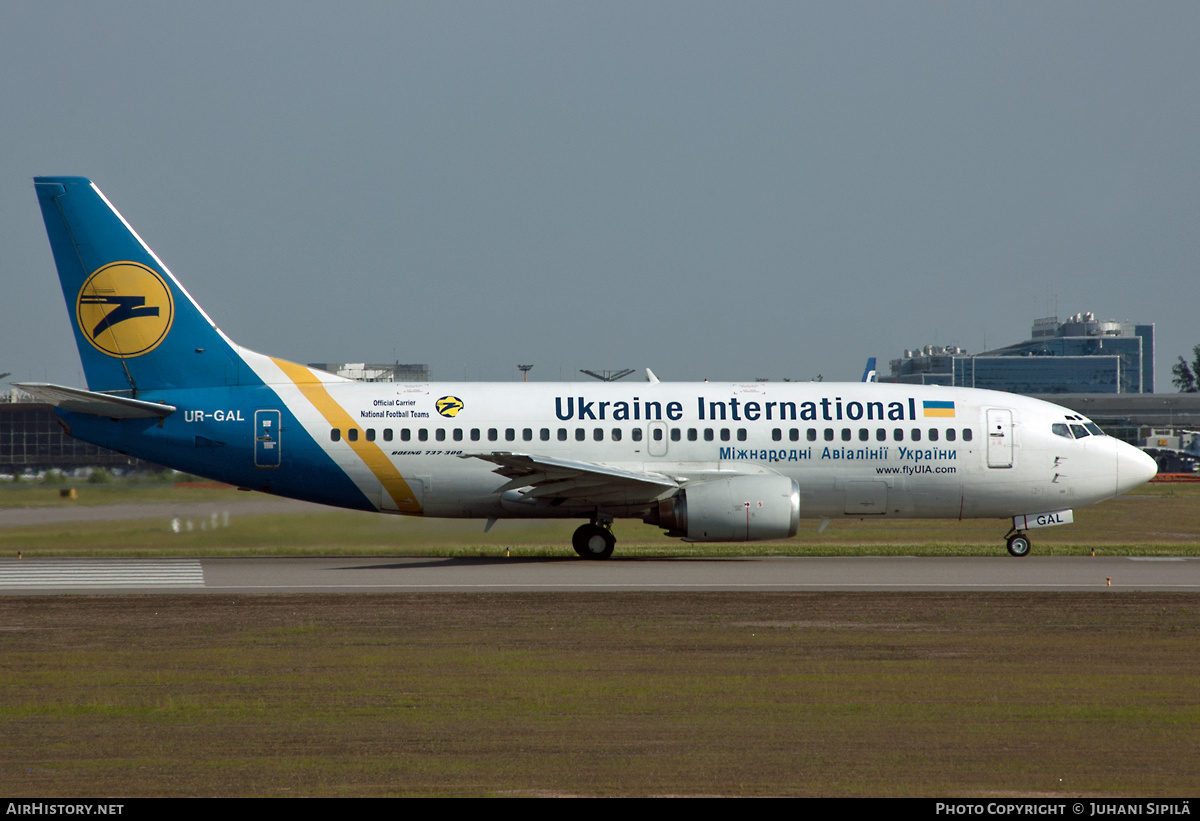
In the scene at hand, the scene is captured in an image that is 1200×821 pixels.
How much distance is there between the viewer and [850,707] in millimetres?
11227

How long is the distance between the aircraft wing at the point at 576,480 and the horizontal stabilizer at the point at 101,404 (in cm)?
692

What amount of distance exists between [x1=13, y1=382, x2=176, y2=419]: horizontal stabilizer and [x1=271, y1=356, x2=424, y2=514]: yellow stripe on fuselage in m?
3.07

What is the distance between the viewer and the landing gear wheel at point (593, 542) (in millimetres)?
26328

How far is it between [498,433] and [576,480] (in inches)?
91.2

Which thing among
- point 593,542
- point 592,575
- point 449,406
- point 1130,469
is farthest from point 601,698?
point 1130,469

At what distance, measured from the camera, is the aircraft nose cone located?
27.2 m

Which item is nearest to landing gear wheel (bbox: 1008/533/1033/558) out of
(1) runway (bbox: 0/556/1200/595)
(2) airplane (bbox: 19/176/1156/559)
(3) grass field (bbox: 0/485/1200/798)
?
(2) airplane (bbox: 19/176/1156/559)

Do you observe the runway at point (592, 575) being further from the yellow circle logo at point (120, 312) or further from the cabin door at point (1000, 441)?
the yellow circle logo at point (120, 312)

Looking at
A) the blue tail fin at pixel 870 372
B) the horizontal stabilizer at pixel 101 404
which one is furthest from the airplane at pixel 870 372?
the horizontal stabilizer at pixel 101 404

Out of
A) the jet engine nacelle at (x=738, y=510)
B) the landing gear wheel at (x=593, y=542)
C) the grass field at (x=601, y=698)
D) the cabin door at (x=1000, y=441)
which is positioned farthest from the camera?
the cabin door at (x=1000, y=441)

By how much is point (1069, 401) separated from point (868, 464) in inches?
3539

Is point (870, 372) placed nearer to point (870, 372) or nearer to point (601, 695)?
point (870, 372)

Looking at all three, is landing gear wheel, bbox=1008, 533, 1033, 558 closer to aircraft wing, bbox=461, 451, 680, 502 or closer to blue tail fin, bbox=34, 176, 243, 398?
aircraft wing, bbox=461, 451, 680, 502

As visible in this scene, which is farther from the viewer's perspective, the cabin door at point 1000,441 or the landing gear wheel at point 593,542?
the cabin door at point 1000,441
